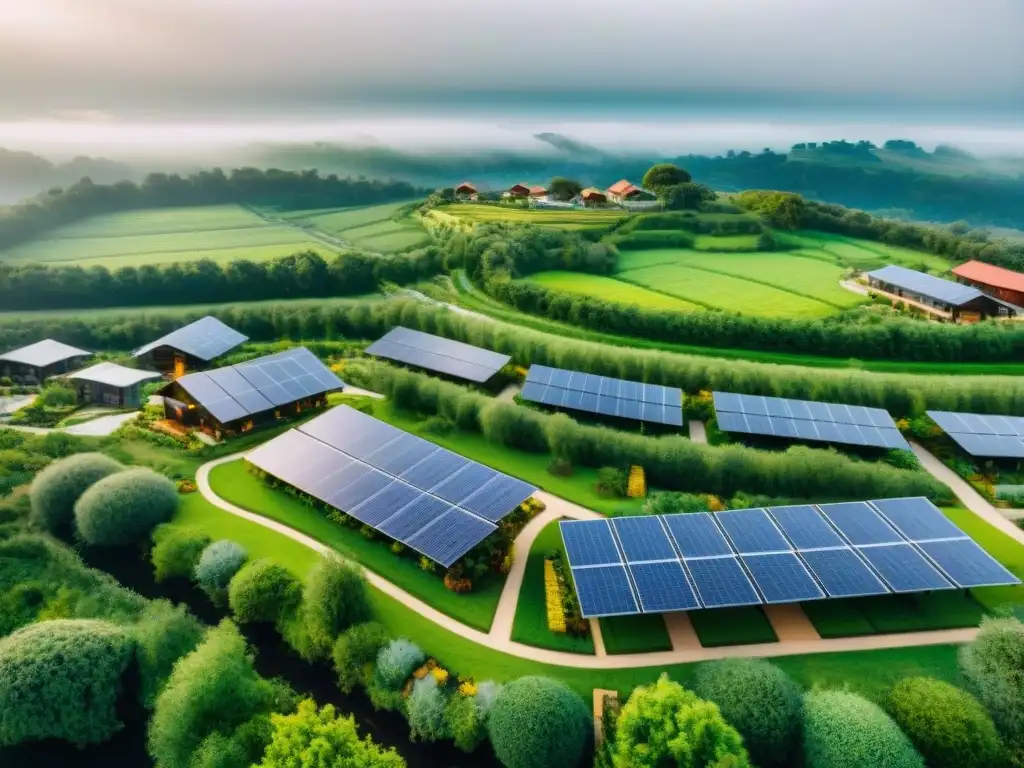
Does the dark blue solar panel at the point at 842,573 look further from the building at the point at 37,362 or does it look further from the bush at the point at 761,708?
the building at the point at 37,362

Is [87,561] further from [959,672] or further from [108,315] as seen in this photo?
[108,315]

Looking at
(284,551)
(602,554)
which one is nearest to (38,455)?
(284,551)

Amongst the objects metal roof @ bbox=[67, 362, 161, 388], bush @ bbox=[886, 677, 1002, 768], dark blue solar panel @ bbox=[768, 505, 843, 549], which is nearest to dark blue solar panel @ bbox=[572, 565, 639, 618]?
dark blue solar panel @ bbox=[768, 505, 843, 549]

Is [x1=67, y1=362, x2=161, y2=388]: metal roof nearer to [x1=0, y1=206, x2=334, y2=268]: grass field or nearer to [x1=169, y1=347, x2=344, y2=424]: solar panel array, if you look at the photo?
[x1=169, y1=347, x2=344, y2=424]: solar panel array

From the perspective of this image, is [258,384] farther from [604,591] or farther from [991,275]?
[991,275]

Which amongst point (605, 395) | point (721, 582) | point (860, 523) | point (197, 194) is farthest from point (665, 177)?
point (721, 582)

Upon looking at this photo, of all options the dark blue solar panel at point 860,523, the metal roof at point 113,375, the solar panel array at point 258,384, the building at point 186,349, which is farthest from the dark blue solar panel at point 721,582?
the building at point 186,349
